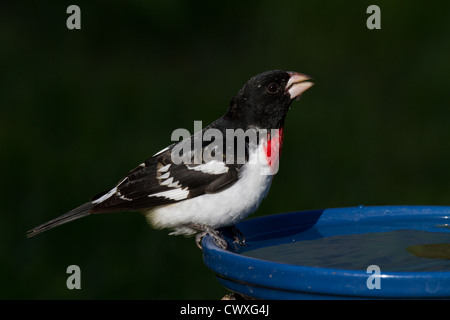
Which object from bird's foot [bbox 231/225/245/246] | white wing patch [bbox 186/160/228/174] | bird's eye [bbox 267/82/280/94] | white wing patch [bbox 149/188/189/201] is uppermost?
bird's eye [bbox 267/82/280/94]

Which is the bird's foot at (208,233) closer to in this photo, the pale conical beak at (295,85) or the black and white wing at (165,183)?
the black and white wing at (165,183)

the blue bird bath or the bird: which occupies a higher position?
the bird

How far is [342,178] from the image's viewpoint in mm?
6008

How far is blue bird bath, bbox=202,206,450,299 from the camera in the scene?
7.68 ft

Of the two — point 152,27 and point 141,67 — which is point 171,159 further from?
point 152,27

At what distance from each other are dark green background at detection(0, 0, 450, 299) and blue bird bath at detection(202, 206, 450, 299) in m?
1.73

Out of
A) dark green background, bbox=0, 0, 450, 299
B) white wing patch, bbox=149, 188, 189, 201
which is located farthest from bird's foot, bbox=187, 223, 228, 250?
dark green background, bbox=0, 0, 450, 299

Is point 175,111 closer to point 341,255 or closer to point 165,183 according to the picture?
point 165,183

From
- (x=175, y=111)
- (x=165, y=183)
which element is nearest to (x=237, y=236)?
(x=165, y=183)

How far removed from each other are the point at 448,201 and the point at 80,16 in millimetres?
3780

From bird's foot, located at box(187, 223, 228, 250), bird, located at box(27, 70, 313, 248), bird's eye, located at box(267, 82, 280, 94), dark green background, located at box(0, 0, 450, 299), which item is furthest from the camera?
dark green background, located at box(0, 0, 450, 299)

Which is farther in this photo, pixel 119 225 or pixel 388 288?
pixel 119 225

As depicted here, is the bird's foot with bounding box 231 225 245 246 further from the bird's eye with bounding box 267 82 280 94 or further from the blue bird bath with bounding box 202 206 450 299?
the bird's eye with bounding box 267 82 280 94

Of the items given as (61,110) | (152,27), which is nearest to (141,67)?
(152,27)
